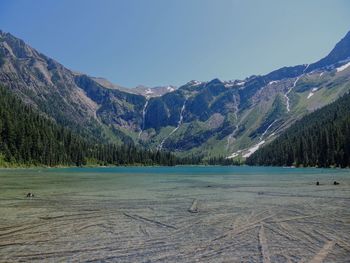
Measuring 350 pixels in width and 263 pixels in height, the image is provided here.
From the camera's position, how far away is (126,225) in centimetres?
2742

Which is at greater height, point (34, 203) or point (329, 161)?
point (329, 161)

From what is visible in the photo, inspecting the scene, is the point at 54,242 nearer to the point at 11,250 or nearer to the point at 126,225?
the point at 11,250

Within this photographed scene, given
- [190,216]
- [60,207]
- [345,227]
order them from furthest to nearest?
[60,207], [190,216], [345,227]

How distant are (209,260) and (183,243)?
148 inches

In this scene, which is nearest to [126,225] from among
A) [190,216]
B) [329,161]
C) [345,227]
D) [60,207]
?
[190,216]

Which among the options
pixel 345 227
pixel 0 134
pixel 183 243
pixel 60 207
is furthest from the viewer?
pixel 0 134

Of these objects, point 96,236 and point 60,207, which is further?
A: point 60,207

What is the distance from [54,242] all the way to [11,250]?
2584 millimetres

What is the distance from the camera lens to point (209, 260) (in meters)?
17.9

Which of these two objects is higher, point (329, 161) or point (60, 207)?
point (329, 161)

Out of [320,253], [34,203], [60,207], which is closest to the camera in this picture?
[320,253]

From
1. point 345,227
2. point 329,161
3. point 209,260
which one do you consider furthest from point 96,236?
point 329,161

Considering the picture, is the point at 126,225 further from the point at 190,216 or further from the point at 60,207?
the point at 60,207

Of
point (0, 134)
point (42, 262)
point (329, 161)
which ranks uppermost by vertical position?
point (0, 134)
